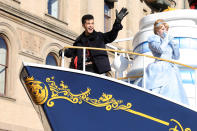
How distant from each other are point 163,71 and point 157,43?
50cm

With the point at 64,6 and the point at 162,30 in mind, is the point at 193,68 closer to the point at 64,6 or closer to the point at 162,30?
the point at 162,30

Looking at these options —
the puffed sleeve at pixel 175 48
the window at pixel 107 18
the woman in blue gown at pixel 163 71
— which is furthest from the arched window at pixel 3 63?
the puffed sleeve at pixel 175 48

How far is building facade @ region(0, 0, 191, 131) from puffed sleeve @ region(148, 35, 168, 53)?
891 cm

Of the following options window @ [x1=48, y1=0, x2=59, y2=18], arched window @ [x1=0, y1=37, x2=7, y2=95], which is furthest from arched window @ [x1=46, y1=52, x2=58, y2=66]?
arched window @ [x1=0, y1=37, x2=7, y2=95]

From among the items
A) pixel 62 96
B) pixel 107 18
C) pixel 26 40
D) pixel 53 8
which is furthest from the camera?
pixel 107 18

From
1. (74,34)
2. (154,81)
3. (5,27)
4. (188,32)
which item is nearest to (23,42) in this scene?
(5,27)

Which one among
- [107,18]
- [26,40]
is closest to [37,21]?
[26,40]

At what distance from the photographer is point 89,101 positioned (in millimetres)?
11820

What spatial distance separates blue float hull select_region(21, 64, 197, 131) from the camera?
11641mm

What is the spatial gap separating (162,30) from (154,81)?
2.98ft

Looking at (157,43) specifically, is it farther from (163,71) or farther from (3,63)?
(3,63)

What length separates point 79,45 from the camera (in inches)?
484

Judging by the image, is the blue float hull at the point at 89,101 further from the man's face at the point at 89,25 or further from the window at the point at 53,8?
the window at the point at 53,8

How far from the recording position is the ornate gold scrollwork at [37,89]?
11594 millimetres
